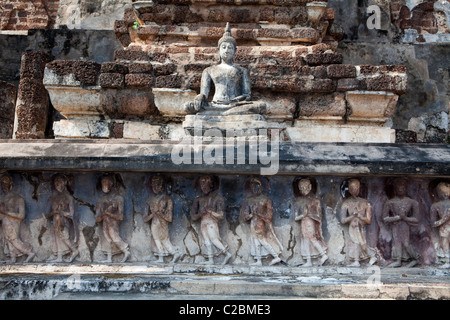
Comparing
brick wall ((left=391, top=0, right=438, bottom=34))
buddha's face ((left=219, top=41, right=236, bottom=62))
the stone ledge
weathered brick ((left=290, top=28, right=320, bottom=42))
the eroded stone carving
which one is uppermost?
brick wall ((left=391, top=0, right=438, bottom=34))

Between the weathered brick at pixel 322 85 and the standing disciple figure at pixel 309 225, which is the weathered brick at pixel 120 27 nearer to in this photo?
the weathered brick at pixel 322 85

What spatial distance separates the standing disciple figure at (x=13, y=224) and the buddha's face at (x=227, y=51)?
3073mm

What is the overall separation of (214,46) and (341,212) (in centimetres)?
354

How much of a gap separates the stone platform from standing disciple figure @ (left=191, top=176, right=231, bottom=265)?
21 cm

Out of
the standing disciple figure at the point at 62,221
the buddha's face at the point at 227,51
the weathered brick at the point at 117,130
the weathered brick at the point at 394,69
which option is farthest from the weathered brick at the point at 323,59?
the standing disciple figure at the point at 62,221

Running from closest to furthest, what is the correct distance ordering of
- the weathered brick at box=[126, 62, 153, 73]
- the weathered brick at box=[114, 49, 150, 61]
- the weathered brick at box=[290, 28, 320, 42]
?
the weathered brick at box=[126, 62, 153, 73], the weathered brick at box=[114, 49, 150, 61], the weathered brick at box=[290, 28, 320, 42]

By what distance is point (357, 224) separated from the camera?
600 centimetres

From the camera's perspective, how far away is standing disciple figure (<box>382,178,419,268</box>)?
5.99 metres

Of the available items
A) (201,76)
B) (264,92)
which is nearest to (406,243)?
(264,92)

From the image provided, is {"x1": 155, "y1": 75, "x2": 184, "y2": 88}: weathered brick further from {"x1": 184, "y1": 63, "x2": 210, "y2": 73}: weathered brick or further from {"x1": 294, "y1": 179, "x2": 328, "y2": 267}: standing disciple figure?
{"x1": 294, "y1": 179, "x2": 328, "y2": 267}: standing disciple figure

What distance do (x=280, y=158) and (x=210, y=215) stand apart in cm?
98

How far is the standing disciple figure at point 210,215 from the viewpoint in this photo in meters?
6.00

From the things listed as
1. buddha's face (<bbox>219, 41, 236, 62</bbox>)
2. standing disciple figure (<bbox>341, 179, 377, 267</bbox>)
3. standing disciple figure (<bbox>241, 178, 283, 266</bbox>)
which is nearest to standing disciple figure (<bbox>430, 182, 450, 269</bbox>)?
standing disciple figure (<bbox>341, 179, 377, 267</bbox>)
